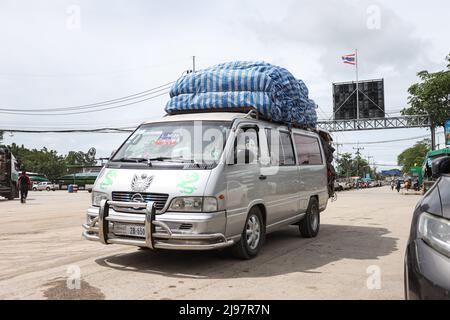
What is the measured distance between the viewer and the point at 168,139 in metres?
6.03

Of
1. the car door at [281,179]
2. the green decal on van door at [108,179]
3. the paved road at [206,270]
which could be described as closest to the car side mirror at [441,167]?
the paved road at [206,270]

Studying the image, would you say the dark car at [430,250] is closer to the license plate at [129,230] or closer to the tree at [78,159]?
the license plate at [129,230]

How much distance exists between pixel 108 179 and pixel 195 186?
4.19 ft

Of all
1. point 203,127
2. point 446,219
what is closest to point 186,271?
point 203,127

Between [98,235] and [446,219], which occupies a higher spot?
[446,219]

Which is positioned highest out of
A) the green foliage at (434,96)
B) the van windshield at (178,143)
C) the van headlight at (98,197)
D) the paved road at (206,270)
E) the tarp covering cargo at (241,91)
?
the green foliage at (434,96)

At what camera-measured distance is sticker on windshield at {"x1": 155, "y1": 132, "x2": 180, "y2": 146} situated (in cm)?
596

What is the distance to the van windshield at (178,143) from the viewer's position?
5648mm

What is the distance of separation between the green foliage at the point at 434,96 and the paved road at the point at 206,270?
24690 mm

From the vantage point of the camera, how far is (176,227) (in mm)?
5070

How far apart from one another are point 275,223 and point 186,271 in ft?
6.43

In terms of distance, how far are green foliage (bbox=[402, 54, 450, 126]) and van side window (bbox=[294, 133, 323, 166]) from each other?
79.5 ft
